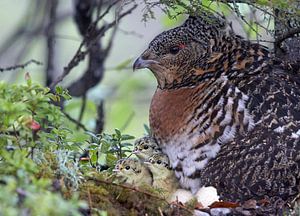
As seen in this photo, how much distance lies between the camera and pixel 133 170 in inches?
161

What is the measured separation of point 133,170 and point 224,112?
60 cm

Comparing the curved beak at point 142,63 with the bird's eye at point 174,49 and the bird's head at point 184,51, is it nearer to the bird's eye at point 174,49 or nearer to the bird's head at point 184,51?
the bird's head at point 184,51

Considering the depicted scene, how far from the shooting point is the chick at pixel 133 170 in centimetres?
401

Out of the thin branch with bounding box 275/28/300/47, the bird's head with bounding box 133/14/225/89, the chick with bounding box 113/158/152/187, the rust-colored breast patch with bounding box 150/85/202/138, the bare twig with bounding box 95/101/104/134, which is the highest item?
the thin branch with bounding box 275/28/300/47

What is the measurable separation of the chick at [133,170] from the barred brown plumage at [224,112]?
0.22m

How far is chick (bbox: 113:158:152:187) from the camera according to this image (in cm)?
401

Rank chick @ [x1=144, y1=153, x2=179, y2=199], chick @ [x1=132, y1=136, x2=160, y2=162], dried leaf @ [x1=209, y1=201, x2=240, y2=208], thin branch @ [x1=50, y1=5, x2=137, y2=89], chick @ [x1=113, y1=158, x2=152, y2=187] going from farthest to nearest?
thin branch @ [x1=50, y1=5, x2=137, y2=89] < chick @ [x1=132, y1=136, x2=160, y2=162] < chick @ [x1=144, y1=153, x2=179, y2=199] < chick @ [x1=113, y1=158, x2=152, y2=187] < dried leaf @ [x1=209, y1=201, x2=240, y2=208]

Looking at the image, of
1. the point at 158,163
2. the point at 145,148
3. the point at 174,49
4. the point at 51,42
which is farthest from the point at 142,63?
the point at 51,42

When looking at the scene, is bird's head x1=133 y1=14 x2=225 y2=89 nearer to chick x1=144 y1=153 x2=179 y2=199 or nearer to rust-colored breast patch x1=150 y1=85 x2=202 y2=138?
rust-colored breast patch x1=150 y1=85 x2=202 y2=138

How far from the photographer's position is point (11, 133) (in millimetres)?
3572

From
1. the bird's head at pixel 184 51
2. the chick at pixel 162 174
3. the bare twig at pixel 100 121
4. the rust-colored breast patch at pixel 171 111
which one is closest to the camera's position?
the chick at pixel 162 174

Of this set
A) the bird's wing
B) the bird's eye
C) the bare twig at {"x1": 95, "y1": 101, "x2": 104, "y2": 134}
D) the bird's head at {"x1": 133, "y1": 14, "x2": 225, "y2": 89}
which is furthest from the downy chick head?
the bare twig at {"x1": 95, "y1": 101, "x2": 104, "y2": 134}

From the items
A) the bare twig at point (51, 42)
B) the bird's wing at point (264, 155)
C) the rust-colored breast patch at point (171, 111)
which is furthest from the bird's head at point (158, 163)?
the bare twig at point (51, 42)

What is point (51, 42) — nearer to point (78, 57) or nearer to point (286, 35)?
point (78, 57)
